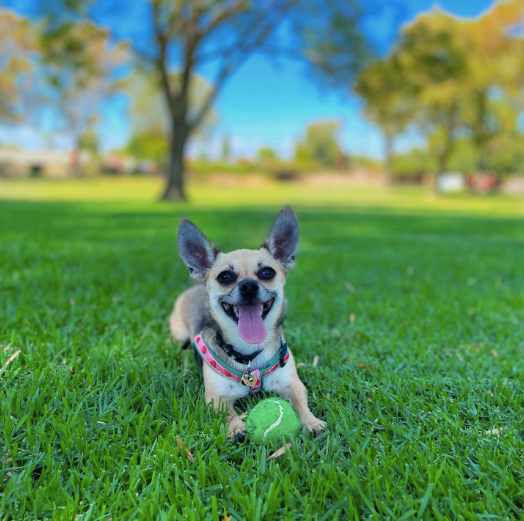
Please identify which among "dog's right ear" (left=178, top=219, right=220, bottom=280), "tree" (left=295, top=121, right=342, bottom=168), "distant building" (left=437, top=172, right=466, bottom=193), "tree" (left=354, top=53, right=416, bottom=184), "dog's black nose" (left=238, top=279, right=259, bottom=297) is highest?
"tree" (left=295, top=121, right=342, bottom=168)

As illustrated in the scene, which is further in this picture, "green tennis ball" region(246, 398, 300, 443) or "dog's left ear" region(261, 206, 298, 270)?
"dog's left ear" region(261, 206, 298, 270)

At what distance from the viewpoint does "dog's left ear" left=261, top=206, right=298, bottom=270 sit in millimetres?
3018

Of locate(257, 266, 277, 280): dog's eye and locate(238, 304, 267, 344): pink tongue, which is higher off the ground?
locate(257, 266, 277, 280): dog's eye

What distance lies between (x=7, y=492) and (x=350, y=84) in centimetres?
2188

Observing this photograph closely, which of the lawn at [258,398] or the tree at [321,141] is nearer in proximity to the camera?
the lawn at [258,398]

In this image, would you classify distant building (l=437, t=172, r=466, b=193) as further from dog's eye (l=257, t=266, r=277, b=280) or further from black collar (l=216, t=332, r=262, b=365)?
black collar (l=216, t=332, r=262, b=365)

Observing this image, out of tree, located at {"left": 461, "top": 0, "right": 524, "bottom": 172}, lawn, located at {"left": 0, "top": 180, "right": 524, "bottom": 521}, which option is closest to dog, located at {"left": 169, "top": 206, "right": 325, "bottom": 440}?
lawn, located at {"left": 0, "top": 180, "right": 524, "bottom": 521}

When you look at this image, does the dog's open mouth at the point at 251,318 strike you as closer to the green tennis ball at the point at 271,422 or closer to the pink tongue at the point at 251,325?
the pink tongue at the point at 251,325

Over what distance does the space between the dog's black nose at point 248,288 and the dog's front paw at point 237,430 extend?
2.28ft

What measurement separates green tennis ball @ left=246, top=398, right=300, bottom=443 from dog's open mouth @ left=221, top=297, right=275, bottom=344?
434 millimetres

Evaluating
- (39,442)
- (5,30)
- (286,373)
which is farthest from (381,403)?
(5,30)

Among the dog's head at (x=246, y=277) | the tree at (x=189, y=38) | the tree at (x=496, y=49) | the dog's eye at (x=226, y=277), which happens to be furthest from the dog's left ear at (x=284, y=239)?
the tree at (x=496, y=49)

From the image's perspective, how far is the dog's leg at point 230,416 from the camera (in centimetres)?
223

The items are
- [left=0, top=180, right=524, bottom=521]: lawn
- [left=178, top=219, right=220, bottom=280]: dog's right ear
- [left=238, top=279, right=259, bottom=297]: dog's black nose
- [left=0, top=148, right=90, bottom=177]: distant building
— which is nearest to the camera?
[left=0, top=180, right=524, bottom=521]: lawn
